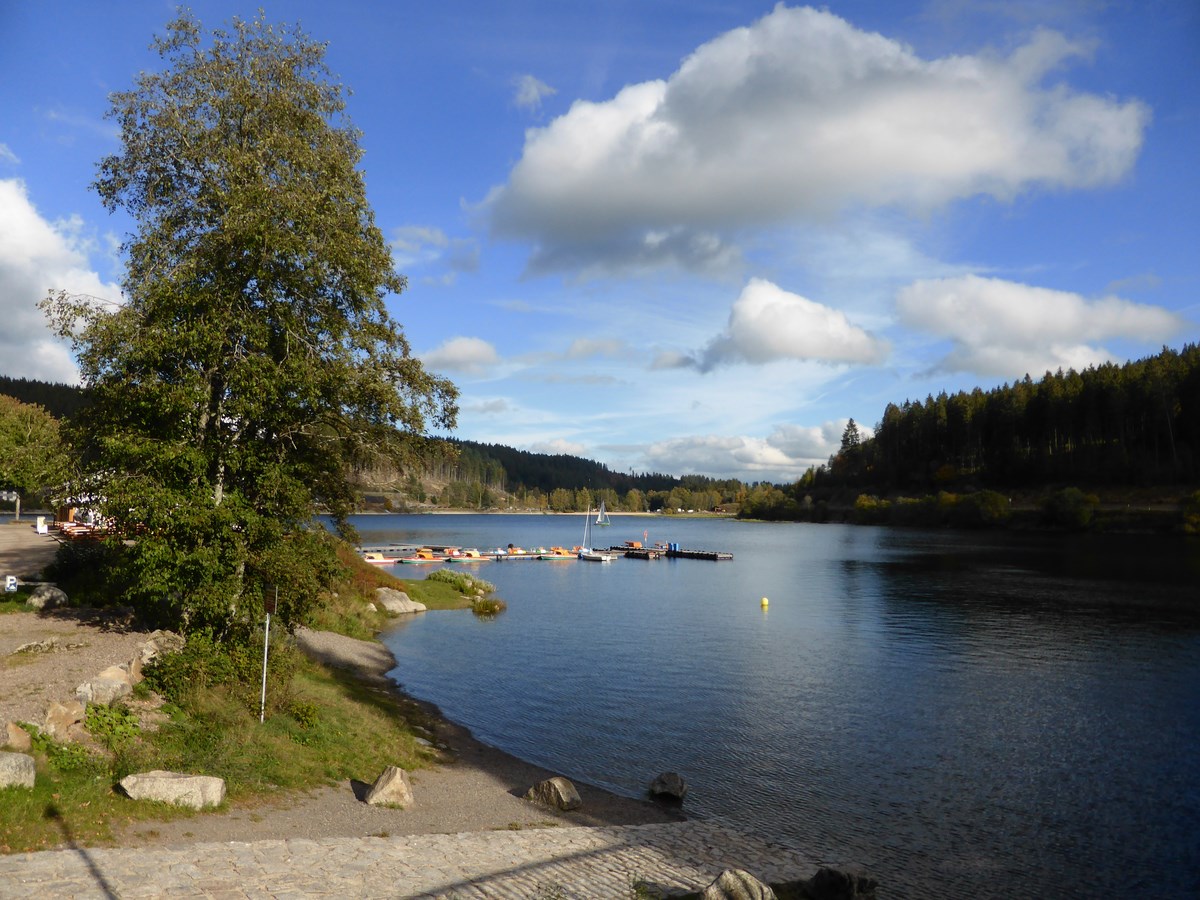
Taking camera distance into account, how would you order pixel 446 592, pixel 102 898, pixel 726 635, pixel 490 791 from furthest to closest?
pixel 446 592, pixel 726 635, pixel 490 791, pixel 102 898

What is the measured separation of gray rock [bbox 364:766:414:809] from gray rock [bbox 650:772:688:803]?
689 cm

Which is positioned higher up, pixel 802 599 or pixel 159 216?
pixel 159 216

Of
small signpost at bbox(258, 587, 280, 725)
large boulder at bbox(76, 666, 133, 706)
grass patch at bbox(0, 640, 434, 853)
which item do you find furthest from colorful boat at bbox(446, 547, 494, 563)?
large boulder at bbox(76, 666, 133, 706)

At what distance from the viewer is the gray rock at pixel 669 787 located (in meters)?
21.0

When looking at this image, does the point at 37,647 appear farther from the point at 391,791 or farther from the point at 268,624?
the point at 391,791

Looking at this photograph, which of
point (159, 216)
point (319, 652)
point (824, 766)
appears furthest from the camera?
point (319, 652)

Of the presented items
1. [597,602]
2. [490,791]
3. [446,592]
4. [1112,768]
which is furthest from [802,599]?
[490,791]

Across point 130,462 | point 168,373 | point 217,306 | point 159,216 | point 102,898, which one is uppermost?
point 159,216

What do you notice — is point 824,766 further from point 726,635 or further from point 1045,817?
point 726,635

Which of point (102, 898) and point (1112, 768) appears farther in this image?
point (1112, 768)

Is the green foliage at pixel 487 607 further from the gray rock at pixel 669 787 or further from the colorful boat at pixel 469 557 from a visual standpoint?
the colorful boat at pixel 469 557

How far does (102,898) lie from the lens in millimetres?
9961

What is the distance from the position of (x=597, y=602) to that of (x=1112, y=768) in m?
44.5

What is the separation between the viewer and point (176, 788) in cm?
1366
